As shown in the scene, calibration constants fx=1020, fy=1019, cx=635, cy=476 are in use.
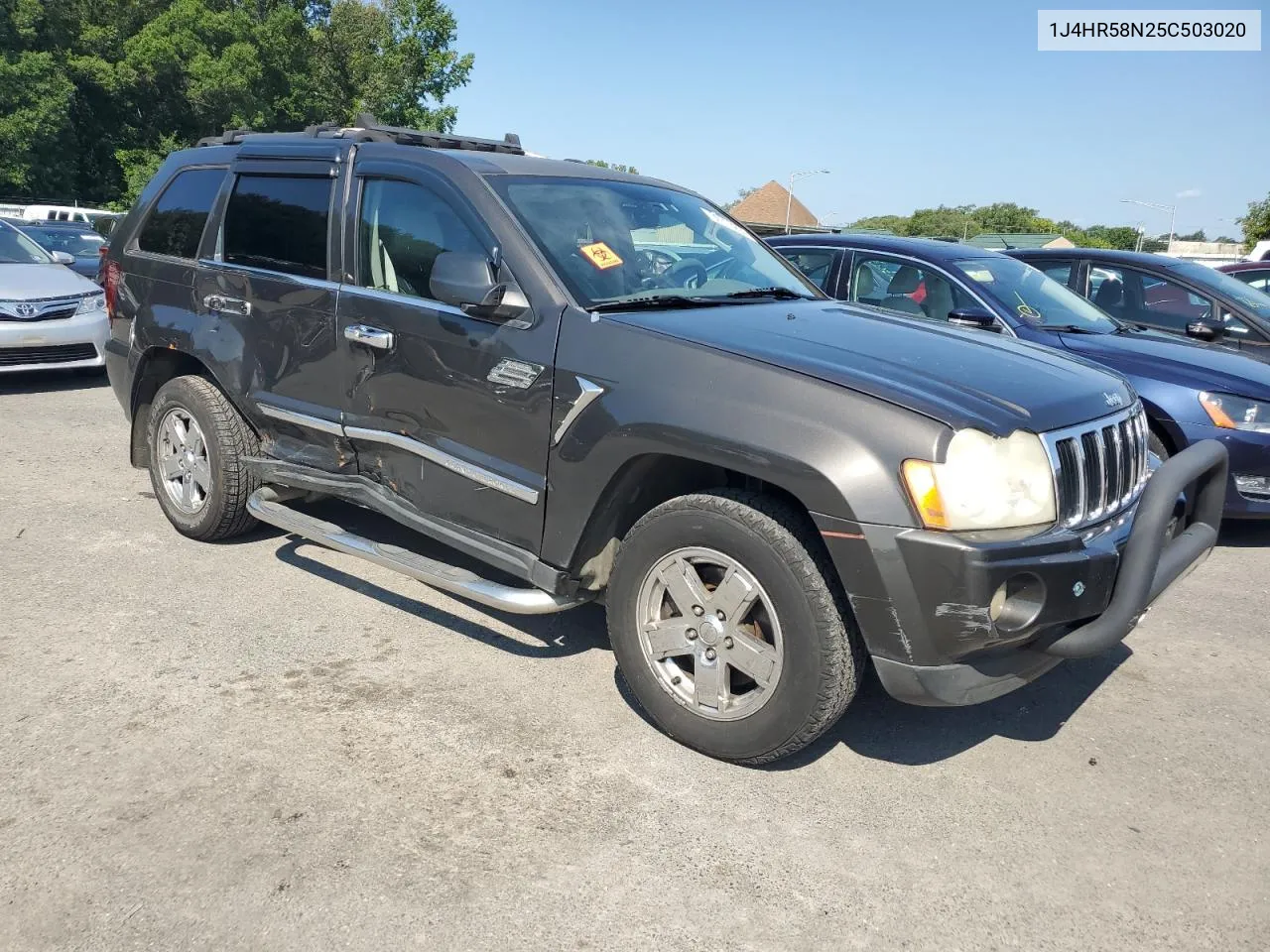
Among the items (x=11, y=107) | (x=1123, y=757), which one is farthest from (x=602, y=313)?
(x=11, y=107)

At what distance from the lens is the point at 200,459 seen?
496 cm

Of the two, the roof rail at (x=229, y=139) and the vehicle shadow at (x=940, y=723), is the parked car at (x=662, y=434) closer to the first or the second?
the roof rail at (x=229, y=139)

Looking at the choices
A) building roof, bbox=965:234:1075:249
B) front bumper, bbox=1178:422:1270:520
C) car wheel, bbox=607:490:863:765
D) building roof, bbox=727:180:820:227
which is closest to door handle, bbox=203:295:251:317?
car wheel, bbox=607:490:863:765

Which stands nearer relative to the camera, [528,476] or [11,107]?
[528,476]

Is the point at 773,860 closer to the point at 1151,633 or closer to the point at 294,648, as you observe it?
A: the point at 294,648

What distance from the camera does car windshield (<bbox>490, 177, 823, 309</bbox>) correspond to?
3.66 meters

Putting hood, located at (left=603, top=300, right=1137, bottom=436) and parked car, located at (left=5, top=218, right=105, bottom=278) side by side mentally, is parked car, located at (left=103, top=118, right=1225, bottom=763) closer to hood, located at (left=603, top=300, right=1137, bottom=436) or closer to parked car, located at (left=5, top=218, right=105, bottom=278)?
hood, located at (left=603, top=300, right=1137, bottom=436)

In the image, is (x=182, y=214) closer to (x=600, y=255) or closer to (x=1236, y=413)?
(x=600, y=255)

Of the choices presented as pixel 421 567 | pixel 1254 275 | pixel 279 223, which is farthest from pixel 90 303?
pixel 1254 275

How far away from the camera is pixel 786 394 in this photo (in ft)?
9.59

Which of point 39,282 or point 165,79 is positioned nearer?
point 39,282

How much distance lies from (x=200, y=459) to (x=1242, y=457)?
17.7ft

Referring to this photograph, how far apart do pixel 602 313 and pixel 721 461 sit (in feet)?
2.51

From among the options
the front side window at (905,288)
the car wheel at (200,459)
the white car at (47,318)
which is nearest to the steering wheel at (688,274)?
the car wheel at (200,459)
